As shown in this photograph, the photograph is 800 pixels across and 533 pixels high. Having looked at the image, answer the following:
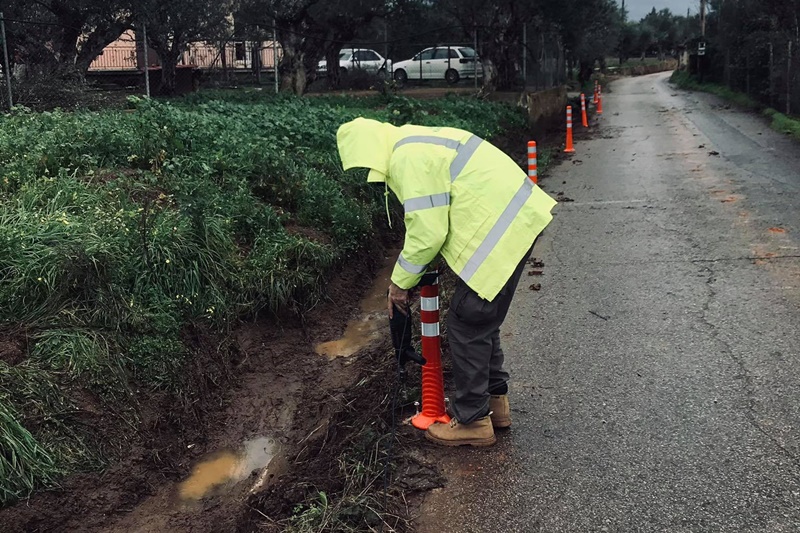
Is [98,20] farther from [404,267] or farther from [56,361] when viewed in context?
[404,267]

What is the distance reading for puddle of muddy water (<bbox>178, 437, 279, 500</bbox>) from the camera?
4496 mm

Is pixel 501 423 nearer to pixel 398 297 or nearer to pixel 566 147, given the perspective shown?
pixel 398 297

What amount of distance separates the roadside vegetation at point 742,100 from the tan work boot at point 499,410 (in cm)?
1522

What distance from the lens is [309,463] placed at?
13.9 feet

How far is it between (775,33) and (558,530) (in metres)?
22.6

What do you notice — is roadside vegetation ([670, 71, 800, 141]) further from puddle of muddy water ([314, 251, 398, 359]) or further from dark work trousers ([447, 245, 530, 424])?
dark work trousers ([447, 245, 530, 424])

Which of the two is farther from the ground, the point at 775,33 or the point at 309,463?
the point at 775,33

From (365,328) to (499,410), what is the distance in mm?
2702

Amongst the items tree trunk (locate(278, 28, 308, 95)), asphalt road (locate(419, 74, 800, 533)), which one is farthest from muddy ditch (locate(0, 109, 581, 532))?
tree trunk (locate(278, 28, 308, 95))

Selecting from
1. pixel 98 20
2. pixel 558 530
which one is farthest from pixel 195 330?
pixel 98 20

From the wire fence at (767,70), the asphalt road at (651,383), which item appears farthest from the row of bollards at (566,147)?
the wire fence at (767,70)

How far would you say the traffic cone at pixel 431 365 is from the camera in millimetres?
4121

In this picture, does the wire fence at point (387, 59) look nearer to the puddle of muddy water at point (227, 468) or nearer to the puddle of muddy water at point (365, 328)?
the puddle of muddy water at point (365, 328)

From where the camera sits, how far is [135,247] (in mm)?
5664
